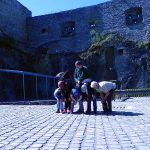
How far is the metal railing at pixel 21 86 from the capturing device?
17344 millimetres

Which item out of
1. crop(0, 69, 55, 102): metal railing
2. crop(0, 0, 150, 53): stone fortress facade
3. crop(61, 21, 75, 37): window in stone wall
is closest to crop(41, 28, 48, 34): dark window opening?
crop(0, 0, 150, 53): stone fortress facade

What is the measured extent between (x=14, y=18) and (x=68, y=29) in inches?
169

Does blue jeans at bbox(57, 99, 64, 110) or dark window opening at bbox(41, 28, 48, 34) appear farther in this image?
dark window opening at bbox(41, 28, 48, 34)

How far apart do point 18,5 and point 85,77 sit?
63.9 feet

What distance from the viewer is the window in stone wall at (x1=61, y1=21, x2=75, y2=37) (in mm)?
24953

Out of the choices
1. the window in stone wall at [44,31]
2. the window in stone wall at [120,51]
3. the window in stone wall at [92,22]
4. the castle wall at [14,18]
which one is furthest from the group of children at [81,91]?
the window in stone wall at [44,31]

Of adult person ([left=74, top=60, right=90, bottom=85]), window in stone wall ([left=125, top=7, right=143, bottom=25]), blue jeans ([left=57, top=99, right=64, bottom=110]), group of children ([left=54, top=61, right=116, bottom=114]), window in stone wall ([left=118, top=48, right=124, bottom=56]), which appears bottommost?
blue jeans ([left=57, top=99, right=64, bottom=110])

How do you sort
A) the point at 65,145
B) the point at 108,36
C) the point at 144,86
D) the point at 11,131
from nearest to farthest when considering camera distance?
1. the point at 65,145
2. the point at 11,131
3. the point at 144,86
4. the point at 108,36

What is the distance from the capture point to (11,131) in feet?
14.9

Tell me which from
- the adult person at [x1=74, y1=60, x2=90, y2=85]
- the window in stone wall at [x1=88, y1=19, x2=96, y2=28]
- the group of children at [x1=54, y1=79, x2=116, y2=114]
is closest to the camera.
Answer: the group of children at [x1=54, y1=79, x2=116, y2=114]

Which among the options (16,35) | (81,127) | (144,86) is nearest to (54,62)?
(16,35)

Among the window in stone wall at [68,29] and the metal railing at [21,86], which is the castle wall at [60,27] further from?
the metal railing at [21,86]

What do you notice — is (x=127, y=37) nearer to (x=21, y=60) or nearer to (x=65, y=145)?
(x=21, y=60)

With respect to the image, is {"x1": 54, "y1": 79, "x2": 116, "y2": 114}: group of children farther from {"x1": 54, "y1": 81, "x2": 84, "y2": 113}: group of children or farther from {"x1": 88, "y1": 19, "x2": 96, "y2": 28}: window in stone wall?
{"x1": 88, "y1": 19, "x2": 96, "y2": 28}: window in stone wall
